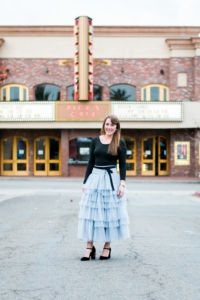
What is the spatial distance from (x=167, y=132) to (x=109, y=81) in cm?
497

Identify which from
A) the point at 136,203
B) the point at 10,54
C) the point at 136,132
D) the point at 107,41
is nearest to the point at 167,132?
the point at 136,132

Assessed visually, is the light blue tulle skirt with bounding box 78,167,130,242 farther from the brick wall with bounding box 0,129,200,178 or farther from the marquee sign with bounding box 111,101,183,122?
the brick wall with bounding box 0,129,200,178

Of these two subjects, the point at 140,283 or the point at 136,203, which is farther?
the point at 136,203

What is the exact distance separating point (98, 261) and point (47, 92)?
2674 centimetres

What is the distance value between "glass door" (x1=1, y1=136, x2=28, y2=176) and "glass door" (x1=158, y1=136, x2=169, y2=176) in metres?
8.64

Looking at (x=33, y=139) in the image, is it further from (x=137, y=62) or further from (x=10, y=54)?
(x=137, y=62)

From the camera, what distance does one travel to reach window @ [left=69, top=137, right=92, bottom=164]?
32531 millimetres

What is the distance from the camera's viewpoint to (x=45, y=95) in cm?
3275

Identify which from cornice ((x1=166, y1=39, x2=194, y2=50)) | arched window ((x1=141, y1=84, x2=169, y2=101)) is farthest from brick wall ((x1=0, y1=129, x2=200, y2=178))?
cornice ((x1=166, y1=39, x2=194, y2=50))

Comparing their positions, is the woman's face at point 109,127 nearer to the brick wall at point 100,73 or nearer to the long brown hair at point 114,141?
the long brown hair at point 114,141

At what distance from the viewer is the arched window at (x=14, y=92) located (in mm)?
32469

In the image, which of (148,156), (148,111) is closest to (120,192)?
(148,111)

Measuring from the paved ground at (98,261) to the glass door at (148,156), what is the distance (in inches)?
802

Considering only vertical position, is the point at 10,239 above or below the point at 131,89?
below
